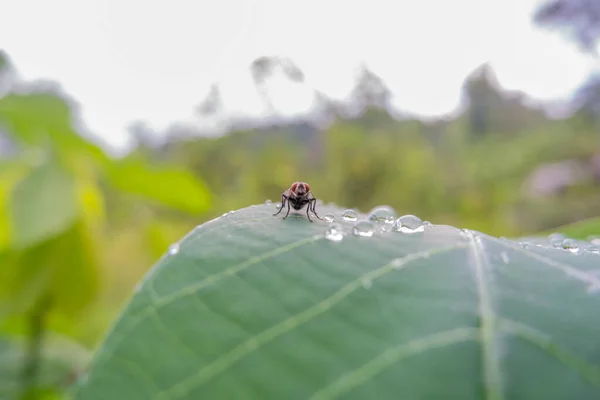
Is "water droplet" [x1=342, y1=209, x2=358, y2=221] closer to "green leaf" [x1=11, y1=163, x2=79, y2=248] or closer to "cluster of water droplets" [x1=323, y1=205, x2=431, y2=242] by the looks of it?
"cluster of water droplets" [x1=323, y1=205, x2=431, y2=242]

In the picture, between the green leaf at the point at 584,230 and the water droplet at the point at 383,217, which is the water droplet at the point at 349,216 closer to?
the water droplet at the point at 383,217

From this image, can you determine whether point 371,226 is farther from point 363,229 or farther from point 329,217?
point 329,217

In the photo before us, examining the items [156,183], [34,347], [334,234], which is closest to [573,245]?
[334,234]

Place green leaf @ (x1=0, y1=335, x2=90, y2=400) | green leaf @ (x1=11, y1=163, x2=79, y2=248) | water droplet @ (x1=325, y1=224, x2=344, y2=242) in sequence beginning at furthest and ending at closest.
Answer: green leaf @ (x1=0, y1=335, x2=90, y2=400) → green leaf @ (x1=11, y1=163, x2=79, y2=248) → water droplet @ (x1=325, y1=224, x2=344, y2=242)

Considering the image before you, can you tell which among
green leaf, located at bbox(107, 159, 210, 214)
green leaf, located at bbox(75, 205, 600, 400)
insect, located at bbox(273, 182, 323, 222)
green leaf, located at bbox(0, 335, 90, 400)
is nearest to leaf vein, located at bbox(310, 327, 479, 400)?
green leaf, located at bbox(75, 205, 600, 400)

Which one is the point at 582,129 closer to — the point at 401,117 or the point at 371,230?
the point at 401,117
